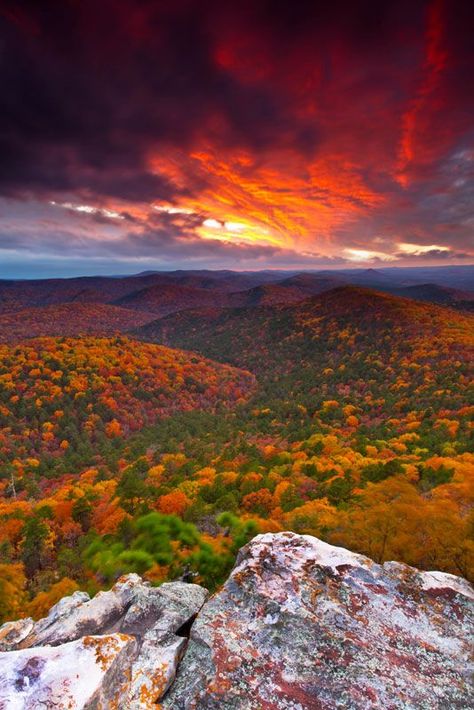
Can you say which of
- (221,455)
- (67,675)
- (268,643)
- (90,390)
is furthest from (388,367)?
(67,675)

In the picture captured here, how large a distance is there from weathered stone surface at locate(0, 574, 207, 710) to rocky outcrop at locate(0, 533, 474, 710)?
1.3 inches

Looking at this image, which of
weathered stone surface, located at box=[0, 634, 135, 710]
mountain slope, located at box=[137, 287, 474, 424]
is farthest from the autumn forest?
weathered stone surface, located at box=[0, 634, 135, 710]

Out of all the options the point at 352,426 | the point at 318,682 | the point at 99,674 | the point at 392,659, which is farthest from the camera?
the point at 352,426

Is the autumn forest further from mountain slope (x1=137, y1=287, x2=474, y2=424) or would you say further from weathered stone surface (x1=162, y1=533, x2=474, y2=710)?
weathered stone surface (x1=162, y1=533, x2=474, y2=710)

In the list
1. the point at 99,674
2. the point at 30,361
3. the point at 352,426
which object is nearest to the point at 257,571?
the point at 99,674

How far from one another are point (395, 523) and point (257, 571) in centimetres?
1196

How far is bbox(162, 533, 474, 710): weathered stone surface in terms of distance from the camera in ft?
29.3

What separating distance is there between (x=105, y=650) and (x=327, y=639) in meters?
6.32

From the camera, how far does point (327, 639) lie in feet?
34.4

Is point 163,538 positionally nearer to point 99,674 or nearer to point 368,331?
point 99,674

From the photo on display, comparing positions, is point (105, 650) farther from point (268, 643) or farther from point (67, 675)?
point (268, 643)

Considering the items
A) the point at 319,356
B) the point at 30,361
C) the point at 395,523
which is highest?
the point at 395,523

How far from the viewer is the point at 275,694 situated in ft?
29.2

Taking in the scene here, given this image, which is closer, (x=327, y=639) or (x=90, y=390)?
(x=327, y=639)
